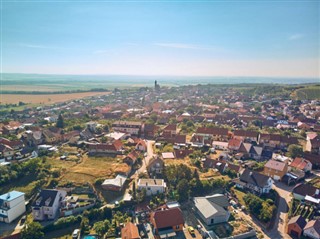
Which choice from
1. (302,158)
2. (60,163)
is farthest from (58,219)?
(302,158)

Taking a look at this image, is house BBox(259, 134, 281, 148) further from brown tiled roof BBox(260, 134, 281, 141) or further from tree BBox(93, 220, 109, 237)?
tree BBox(93, 220, 109, 237)

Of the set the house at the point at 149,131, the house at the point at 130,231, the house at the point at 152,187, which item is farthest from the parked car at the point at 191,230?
the house at the point at 149,131

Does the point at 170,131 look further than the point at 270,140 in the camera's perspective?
Yes

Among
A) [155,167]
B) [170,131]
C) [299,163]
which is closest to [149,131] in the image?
[170,131]

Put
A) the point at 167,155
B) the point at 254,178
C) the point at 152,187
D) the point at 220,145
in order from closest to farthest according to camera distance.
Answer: the point at 152,187, the point at 254,178, the point at 167,155, the point at 220,145

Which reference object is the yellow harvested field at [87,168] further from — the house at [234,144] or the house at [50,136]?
the house at [234,144]

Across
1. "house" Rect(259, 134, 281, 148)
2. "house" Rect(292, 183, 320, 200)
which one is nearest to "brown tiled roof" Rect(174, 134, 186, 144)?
"house" Rect(259, 134, 281, 148)

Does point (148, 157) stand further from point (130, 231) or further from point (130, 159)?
point (130, 231)

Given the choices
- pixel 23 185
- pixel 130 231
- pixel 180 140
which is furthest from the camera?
pixel 180 140
